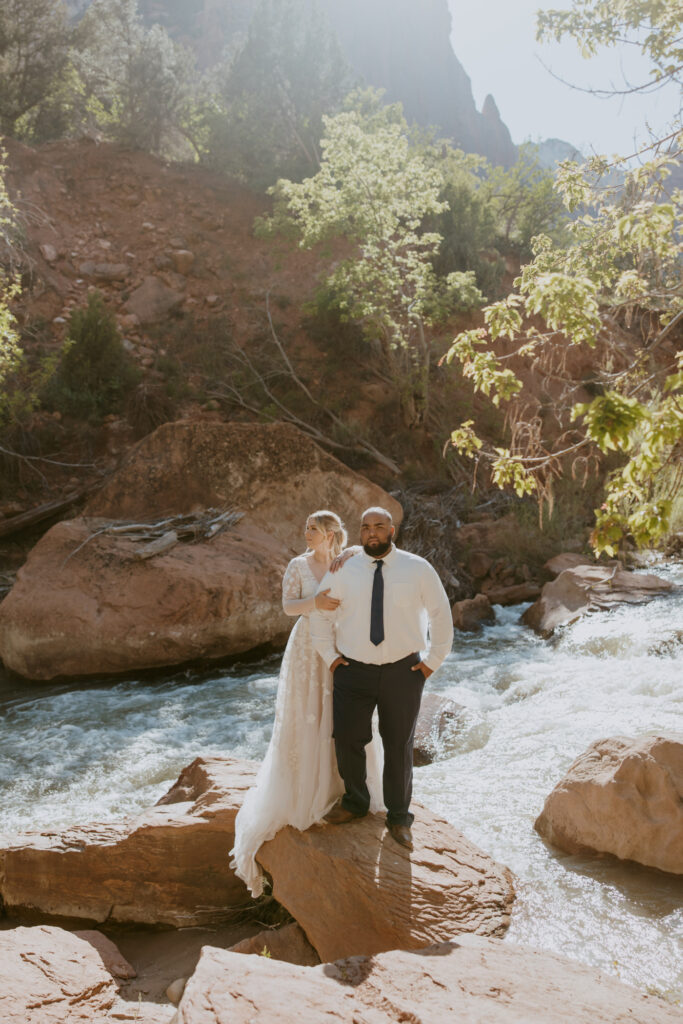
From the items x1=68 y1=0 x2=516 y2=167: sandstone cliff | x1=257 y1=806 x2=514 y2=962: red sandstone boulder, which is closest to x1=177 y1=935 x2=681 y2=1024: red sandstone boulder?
x1=257 y1=806 x2=514 y2=962: red sandstone boulder

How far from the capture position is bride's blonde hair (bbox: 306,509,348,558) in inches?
146

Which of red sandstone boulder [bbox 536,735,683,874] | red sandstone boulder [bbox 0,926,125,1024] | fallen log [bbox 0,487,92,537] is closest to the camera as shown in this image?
red sandstone boulder [bbox 0,926,125,1024]

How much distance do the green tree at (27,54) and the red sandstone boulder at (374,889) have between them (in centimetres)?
2340

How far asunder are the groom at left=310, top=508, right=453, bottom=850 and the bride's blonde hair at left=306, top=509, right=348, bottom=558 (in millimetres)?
268

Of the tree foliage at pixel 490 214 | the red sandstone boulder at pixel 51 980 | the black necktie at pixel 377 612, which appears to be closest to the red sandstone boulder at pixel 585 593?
the black necktie at pixel 377 612

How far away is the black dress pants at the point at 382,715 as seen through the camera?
3.42 metres

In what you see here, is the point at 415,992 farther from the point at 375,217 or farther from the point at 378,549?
the point at 375,217

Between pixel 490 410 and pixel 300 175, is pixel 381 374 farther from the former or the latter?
pixel 300 175

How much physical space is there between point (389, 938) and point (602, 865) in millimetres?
1404

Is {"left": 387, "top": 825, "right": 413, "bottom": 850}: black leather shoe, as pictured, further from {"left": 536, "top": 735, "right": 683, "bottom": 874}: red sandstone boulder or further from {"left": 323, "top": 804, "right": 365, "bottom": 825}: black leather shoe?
{"left": 536, "top": 735, "right": 683, "bottom": 874}: red sandstone boulder

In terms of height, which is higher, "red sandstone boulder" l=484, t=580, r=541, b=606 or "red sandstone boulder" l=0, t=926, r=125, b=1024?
"red sandstone boulder" l=484, t=580, r=541, b=606

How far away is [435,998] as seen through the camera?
7.64ft

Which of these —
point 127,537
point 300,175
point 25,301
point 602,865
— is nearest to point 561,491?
point 127,537

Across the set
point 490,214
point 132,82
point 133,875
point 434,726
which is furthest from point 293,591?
point 132,82
